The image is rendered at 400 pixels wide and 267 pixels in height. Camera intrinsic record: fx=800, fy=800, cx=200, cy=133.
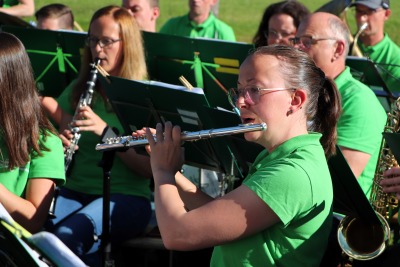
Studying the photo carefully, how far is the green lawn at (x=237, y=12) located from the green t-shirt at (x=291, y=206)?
974 cm

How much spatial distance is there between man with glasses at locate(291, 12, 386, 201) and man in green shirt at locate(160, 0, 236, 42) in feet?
11.2

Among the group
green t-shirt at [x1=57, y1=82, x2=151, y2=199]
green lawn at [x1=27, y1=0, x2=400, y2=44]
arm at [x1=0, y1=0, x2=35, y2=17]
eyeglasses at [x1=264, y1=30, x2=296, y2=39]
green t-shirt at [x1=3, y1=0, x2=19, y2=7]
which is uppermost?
green t-shirt at [x1=3, y1=0, x2=19, y2=7]

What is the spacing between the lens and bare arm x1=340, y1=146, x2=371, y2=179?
13.0 feet

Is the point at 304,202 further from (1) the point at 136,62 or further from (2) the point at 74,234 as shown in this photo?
(1) the point at 136,62

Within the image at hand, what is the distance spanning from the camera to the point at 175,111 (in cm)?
373

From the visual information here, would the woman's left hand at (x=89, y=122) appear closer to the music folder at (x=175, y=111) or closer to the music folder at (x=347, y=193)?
the music folder at (x=175, y=111)

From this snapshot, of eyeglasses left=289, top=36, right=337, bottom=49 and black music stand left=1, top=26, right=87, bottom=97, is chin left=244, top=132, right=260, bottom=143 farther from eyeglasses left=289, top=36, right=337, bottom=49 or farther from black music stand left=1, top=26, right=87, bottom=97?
black music stand left=1, top=26, right=87, bottom=97

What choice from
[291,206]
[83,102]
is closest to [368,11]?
[83,102]

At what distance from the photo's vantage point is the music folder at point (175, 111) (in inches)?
138

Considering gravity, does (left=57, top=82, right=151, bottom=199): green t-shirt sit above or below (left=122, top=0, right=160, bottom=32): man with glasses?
below

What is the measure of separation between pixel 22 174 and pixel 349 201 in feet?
4.42

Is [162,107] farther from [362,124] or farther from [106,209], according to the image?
[362,124]

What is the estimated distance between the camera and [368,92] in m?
4.17

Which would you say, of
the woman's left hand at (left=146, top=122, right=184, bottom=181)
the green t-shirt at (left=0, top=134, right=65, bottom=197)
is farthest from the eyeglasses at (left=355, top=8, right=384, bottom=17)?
the woman's left hand at (left=146, top=122, right=184, bottom=181)
